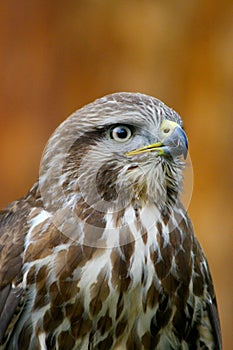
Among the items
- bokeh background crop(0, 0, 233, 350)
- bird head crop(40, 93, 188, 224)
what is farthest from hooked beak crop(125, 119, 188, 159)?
bokeh background crop(0, 0, 233, 350)

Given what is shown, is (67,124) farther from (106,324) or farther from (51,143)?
(106,324)

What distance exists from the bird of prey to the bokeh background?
48.2 inches

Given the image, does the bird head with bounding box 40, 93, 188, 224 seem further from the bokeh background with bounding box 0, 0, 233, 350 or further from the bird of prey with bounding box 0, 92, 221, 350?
the bokeh background with bounding box 0, 0, 233, 350

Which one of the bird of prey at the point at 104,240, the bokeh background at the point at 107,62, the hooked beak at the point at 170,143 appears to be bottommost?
the bird of prey at the point at 104,240

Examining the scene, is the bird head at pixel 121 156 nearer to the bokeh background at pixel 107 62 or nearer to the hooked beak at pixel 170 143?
the hooked beak at pixel 170 143

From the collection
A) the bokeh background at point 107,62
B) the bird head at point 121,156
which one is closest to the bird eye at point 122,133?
the bird head at point 121,156

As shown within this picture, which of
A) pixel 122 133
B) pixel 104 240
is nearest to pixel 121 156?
pixel 122 133

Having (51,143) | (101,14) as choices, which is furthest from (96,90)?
(51,143)

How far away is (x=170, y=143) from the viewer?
2646 millimetres

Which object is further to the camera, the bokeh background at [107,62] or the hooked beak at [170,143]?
the bokeh background at [107,62]

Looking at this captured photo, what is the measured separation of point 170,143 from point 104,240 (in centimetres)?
32

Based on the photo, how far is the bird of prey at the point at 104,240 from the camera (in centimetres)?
269

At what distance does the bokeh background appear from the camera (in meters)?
4.06

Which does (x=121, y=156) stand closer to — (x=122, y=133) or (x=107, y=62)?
(x=122, y=133)
